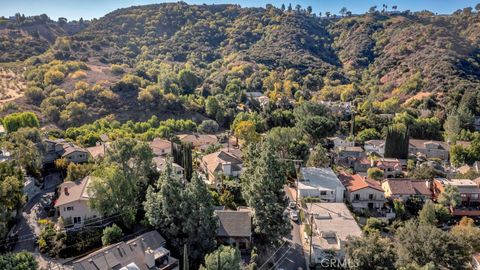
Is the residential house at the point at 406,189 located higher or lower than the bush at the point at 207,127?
lower

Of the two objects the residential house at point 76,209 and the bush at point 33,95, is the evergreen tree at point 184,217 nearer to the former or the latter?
the residential house at point 76,209

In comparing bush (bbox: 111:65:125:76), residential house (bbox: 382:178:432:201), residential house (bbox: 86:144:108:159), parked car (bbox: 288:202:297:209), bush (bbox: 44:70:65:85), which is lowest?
parked car (bbox: 288:202:297:209)

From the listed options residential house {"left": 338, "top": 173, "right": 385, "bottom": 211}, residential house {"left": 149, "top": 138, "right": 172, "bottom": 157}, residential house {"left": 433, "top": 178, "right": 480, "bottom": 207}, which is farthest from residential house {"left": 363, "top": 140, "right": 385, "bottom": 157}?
residential house {"left": 149, "top": 138, "right": 172, "bottom": 157}

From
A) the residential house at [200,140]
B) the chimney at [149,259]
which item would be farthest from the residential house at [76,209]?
the residential house at [200,140]

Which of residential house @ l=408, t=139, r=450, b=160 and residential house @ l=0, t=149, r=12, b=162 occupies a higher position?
residential house @ l=0, t=149, r=12, b=162

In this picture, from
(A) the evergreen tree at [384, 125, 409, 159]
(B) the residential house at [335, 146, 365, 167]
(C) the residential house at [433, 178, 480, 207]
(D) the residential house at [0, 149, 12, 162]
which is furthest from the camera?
(A) the evergreen tree at [384, 125, 409, 159]

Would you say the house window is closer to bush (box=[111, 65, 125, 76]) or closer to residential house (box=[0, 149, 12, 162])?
residential house (box=[0, 149, 12, 162])

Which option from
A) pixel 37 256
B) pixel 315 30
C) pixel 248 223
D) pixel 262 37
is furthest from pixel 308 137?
pixel 315 30

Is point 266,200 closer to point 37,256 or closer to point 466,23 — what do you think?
point 37,256
